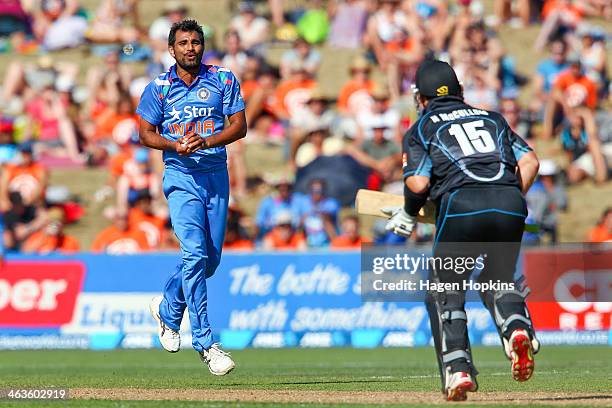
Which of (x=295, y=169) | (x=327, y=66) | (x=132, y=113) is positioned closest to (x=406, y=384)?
(x=295, y=169)

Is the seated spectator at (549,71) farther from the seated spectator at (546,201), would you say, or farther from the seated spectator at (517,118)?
the seated spectator at (546,201)

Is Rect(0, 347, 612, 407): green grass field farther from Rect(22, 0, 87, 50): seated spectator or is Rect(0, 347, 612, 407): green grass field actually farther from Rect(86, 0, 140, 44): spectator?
Rect(22, 0, 87, 50): seated spectator

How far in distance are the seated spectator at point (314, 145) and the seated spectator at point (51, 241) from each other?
155 inches

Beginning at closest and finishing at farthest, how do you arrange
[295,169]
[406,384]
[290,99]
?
1. [406,384]
2. [295,169]
3. [290,99]

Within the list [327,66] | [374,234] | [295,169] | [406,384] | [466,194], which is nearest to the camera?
[466,194]

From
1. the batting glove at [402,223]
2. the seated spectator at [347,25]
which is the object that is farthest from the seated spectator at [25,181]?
the batting glove at [402,223]

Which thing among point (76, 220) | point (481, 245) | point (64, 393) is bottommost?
point (76, 220)

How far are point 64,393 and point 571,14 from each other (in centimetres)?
1723

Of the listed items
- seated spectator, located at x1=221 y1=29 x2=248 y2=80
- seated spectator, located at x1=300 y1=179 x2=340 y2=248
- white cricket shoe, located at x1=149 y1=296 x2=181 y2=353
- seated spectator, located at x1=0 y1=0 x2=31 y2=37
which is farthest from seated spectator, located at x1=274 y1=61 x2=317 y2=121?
white cricket shoe, located at x1=149 y1=296 x2=181 y2=353

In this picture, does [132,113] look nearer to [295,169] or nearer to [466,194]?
[295,169]

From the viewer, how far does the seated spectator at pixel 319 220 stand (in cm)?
1970

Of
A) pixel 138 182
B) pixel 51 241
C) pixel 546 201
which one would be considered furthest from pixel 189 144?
→ pixel 546 201

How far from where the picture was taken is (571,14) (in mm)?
24750

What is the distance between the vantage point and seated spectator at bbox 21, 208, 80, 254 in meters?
19.7
